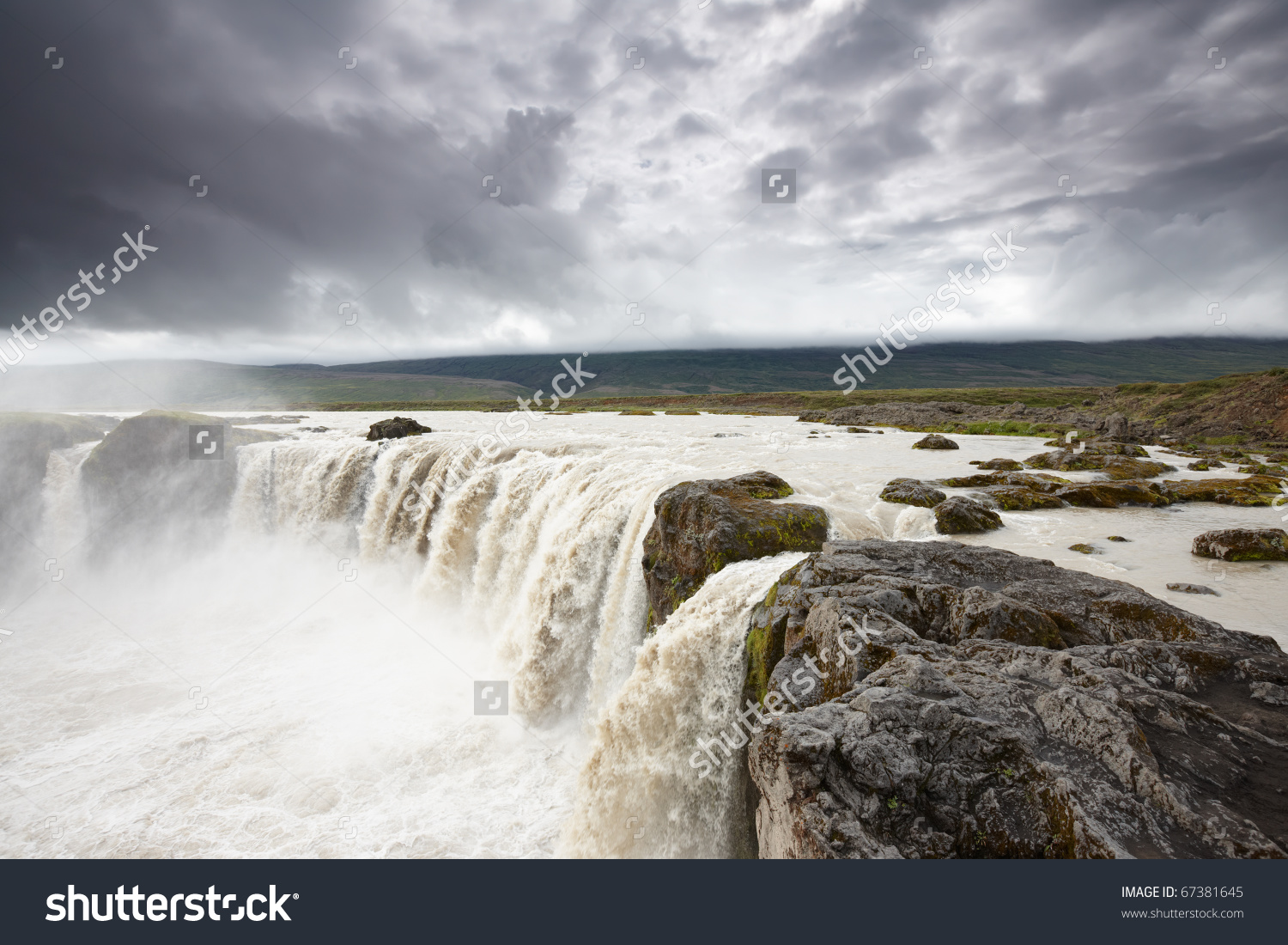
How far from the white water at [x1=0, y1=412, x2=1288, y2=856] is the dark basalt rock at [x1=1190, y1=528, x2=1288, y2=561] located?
449 millimetres

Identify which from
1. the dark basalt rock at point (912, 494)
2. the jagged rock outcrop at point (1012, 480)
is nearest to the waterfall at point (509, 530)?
the dark basalt rock at point (912, 494)

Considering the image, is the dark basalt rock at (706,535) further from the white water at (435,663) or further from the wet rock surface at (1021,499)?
the wet rock surface at (1021,499)

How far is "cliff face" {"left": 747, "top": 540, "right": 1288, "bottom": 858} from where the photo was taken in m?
4.67

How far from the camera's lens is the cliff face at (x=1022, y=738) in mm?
4672

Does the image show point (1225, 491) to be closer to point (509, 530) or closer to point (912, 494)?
point (912, 494)

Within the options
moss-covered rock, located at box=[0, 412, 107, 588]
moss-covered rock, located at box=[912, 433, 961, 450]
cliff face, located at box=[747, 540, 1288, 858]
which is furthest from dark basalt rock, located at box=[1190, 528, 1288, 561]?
moss-covered rock, located at box=[0, 412, 107, 588]

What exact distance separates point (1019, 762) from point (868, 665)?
2182 mm

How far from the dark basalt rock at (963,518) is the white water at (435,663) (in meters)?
0.42

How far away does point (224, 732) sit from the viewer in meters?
17.1

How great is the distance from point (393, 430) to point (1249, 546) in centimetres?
3882

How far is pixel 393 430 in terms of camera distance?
35.7 metres

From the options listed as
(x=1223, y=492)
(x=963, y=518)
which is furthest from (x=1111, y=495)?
(x=963, y=518)
